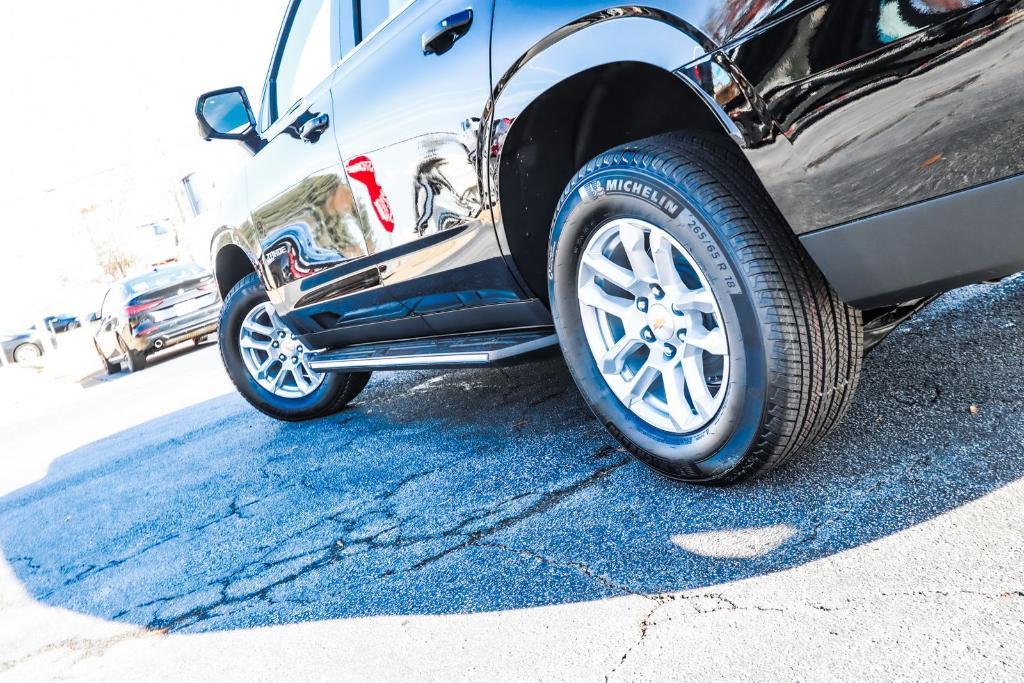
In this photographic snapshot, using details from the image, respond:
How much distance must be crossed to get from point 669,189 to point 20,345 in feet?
85.7

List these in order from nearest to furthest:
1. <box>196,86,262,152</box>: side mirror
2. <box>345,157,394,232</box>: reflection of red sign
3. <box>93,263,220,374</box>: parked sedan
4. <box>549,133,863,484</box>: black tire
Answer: <box>549,133,863,484</box>: black tire < <box>345,157,394,232</box>: reflection of red sign < <box>196,86,262,152</box>: side mirror < <box>93,263,220,374</box>: parked sedan

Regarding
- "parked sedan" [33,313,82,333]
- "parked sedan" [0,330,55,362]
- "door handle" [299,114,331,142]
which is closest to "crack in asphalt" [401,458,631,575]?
"door handle" [299,114,331,142]

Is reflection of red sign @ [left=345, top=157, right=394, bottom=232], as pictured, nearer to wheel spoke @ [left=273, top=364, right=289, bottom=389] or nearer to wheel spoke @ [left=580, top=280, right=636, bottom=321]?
wheel spoke @ [left=580, top=280, right=636, bottom=321]

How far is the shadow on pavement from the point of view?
6.05ft

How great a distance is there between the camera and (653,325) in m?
2.09

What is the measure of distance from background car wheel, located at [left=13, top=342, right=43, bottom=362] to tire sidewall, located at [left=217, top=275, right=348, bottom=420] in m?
22.7

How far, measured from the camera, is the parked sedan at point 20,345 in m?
23.5

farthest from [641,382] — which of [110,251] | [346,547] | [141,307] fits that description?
[110,251]

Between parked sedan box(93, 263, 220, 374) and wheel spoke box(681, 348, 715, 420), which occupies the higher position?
wheel spoke box(681, 348, 715, 420)

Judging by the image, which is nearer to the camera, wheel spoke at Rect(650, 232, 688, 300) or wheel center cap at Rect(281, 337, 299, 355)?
wheel spoke at Rect(650, 232, 688, 300)

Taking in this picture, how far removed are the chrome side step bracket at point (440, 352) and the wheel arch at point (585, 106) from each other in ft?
0.55

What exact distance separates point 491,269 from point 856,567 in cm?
136

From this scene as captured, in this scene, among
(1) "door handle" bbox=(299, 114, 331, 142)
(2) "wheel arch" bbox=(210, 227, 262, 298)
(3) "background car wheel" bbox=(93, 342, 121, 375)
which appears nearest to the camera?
(1) "door handle" bbox=(299, 114, 331, 142)

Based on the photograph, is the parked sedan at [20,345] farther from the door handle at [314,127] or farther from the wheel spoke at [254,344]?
the door handle at [314,127]
